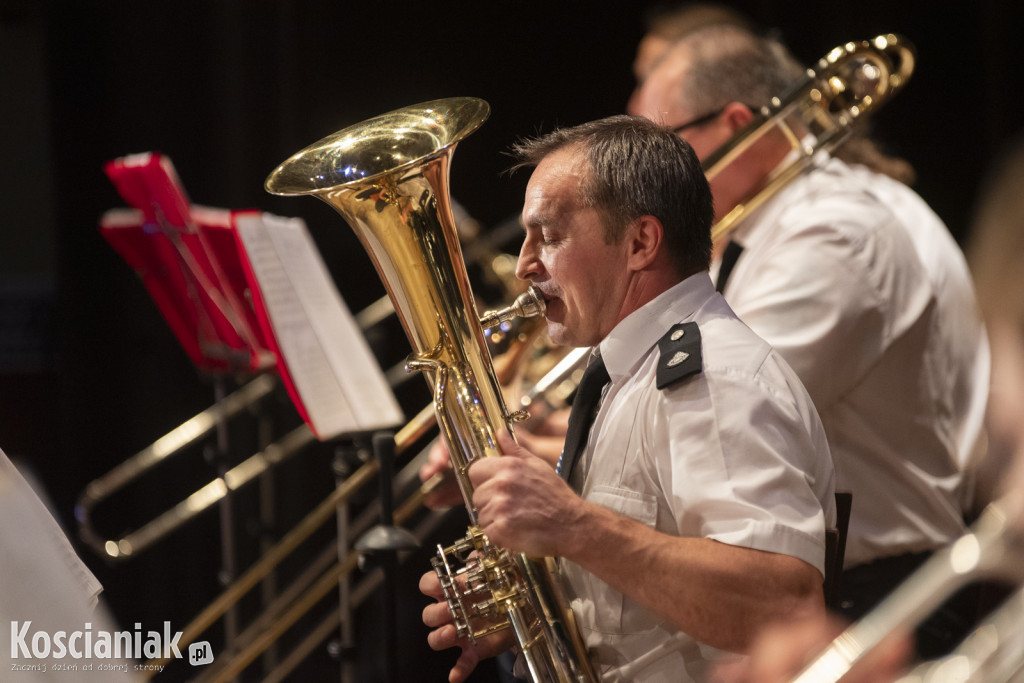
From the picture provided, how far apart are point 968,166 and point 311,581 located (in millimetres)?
3064

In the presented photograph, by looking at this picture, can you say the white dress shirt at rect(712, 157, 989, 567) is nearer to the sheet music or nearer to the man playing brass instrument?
the man playing brass instrument

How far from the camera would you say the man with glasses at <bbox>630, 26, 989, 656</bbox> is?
2.04m

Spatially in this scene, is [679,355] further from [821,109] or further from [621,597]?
[821,109]

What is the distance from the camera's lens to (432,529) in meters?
3.28

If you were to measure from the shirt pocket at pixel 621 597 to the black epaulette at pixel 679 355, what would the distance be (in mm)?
174

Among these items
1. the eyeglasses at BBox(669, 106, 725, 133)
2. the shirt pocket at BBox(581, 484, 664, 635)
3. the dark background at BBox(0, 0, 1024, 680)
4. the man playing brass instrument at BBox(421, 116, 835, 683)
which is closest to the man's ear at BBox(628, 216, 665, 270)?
the man playing brass instrument at BBox(421, 116, 835, 683)

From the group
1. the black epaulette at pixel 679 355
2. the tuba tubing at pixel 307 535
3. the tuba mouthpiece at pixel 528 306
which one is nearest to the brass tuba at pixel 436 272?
the tuba mouthpiece at pixel 528 306

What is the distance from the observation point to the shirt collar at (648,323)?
1.51 metres

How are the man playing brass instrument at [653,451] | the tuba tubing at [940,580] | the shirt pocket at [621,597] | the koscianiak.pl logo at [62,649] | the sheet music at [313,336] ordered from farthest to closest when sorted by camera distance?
the sheet music at [313,336]
the shirt pocket at [621,597]
the man playing brass instrument at [653,451]
the tuba tubing at [940,580]
the koscianiak.pl logo at [62,649]

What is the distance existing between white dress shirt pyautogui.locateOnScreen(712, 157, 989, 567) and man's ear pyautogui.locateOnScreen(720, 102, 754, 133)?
0.34 meters

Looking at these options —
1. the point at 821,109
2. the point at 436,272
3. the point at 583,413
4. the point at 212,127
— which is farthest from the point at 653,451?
the point at 212,127

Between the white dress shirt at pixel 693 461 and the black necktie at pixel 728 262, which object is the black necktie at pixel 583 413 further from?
the black necktie at pixel 728 262

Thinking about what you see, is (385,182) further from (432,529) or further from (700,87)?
(432,529)

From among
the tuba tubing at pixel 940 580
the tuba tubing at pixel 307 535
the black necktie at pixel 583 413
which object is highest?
the tuba tubing at pixel 940 580
